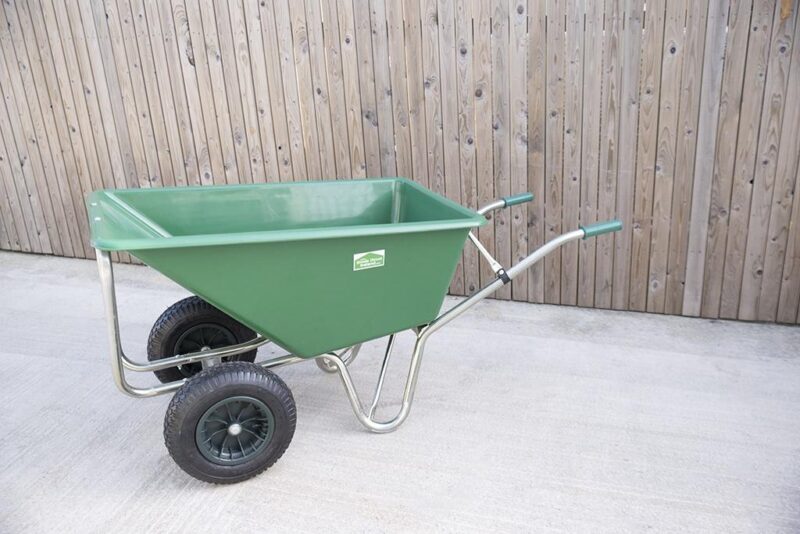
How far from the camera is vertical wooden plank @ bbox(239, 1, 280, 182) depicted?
3.48 m

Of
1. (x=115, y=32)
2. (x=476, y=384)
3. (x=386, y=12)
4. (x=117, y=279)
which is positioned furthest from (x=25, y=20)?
(x=476, y=384)

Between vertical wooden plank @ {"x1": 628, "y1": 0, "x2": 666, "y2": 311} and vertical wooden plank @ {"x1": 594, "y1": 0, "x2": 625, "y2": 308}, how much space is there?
4.0 inches

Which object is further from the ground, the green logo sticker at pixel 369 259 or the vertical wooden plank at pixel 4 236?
the green logo sticker at pixel 369 259

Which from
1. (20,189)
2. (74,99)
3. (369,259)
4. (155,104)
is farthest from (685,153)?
(20,189)

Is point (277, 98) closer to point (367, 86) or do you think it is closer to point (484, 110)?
point (367, 86)

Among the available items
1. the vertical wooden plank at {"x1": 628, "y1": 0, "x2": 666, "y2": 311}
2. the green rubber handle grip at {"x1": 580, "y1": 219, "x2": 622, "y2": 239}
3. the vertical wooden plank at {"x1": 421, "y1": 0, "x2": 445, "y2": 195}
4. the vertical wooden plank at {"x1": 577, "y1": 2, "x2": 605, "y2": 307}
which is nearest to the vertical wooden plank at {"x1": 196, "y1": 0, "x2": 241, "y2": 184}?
the vertical wooden plank at {"x1": 421, "y1": 0, "x2": 445, "y2": 195}

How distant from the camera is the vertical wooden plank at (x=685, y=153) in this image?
9.33 ft

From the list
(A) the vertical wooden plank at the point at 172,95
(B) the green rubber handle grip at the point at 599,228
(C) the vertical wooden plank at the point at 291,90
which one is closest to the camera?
(B) the green rubber handle grip at the point at 599,228

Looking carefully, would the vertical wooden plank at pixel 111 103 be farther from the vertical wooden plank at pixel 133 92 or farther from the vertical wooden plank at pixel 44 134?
the vertical wooden plank at pixel 44 134

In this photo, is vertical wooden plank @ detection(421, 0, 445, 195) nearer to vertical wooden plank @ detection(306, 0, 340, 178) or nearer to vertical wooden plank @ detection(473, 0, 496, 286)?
vertical wooden plank @ detection(473, 0, 496, 286)

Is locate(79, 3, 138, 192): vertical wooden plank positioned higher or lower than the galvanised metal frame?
higher

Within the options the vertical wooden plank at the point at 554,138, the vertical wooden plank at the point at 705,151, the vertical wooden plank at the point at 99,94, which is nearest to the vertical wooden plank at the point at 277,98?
the vertical wooden plank at the point at 99,94

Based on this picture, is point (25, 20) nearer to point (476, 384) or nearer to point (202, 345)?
point (202, 345)

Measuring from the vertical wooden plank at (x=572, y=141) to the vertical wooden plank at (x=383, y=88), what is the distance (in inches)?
35.2
